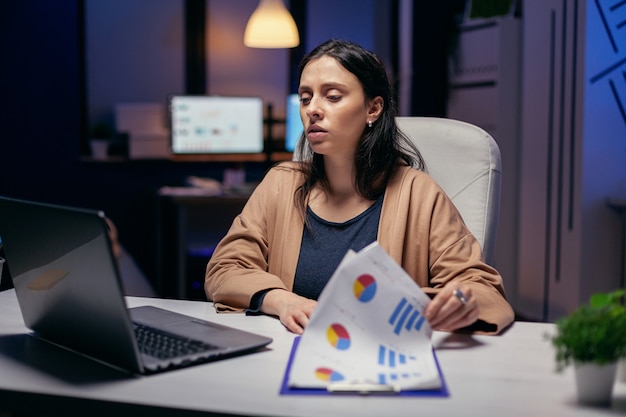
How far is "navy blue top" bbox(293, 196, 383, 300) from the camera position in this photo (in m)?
1.83

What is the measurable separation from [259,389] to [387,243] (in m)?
0.75

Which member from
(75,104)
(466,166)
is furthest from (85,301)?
(75,104)

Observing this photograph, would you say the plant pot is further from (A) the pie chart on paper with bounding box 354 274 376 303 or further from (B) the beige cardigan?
(B) the beige cardigan

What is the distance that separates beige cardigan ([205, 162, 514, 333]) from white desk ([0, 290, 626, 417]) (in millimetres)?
304

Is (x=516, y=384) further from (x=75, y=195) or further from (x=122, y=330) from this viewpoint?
(x=75, y=195)

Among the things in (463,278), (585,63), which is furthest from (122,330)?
(585,63)

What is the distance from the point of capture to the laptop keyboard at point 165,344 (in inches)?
47.6

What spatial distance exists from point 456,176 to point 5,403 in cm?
120

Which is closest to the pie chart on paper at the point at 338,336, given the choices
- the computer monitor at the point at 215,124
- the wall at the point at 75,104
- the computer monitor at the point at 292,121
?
the wall at the point at 75,104

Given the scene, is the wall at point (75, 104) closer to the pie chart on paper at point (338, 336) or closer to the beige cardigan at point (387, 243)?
the beige cardigan at point (387, 243)

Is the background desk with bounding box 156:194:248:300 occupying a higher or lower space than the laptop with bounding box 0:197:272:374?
lower

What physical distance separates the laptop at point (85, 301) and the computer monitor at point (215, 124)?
3.93m

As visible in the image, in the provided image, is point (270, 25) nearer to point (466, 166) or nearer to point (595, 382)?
point (466, 166)

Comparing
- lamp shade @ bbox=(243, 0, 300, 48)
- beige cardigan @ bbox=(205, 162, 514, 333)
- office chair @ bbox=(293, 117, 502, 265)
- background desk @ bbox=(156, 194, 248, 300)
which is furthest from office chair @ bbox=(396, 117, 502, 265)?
lamp shade @ bbox=(243, 0, 300, 48)
